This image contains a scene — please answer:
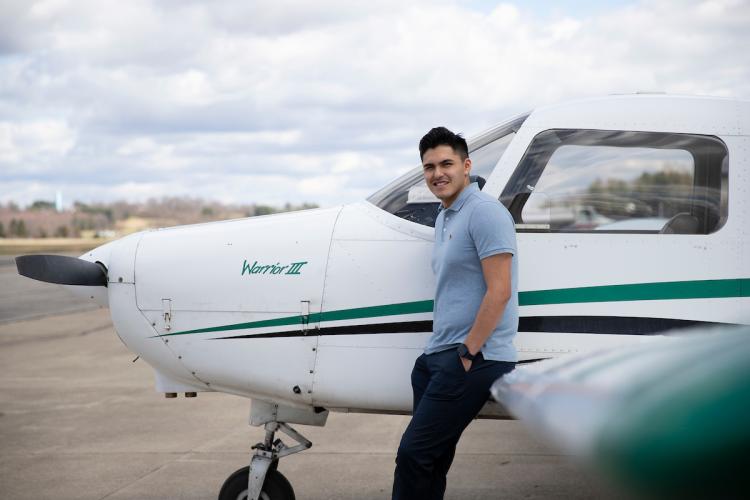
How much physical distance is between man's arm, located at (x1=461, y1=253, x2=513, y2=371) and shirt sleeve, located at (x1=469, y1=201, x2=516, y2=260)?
0.03 metres

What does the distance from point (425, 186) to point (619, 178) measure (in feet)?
3.18

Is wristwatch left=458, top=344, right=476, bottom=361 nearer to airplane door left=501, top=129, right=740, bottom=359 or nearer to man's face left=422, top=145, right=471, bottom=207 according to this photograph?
airplane door left=501, top=129, right=740, bottom=359

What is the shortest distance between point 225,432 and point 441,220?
4572mm

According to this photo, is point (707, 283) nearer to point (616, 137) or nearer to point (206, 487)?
point (616, 137)

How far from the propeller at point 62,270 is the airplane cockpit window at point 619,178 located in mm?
2207

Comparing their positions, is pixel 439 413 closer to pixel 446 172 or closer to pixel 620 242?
pixel 446 172

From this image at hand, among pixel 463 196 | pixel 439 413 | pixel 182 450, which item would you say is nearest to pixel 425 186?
pixel 463 196

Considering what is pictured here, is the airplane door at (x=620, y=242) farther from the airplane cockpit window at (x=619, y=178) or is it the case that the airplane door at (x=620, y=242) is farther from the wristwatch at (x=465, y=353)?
the wristwatch at (x=465, y=353)

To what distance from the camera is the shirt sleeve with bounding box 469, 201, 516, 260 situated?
11.8 feet

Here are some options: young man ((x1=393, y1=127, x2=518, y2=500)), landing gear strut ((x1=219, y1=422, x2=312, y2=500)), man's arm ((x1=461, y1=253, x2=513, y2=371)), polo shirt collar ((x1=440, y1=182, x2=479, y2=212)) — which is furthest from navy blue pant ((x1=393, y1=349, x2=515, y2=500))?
landing gear strut ((x1=219, y1=422, x2=312, y2=500))

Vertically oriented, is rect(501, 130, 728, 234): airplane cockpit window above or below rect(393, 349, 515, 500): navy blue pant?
above

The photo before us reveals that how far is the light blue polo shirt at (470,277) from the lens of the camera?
3631mm

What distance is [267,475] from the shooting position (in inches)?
184

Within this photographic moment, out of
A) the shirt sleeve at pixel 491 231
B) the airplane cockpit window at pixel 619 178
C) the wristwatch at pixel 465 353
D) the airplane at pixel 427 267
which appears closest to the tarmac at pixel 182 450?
the airplane at pixel 427 267
